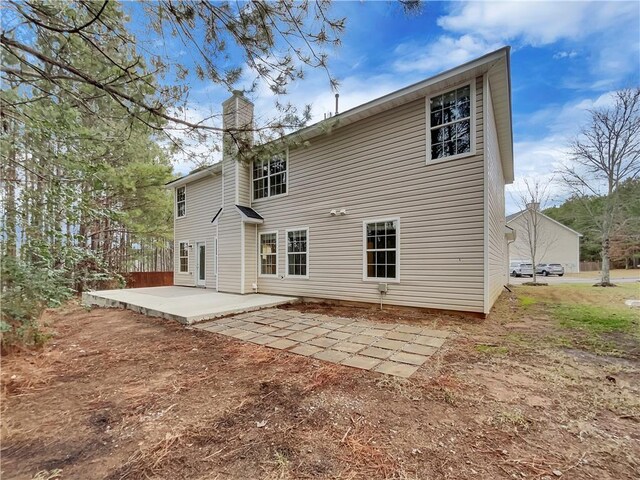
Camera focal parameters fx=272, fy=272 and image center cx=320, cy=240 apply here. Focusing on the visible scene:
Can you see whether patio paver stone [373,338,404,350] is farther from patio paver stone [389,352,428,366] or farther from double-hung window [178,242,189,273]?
double-hung window [178,242,189,273]

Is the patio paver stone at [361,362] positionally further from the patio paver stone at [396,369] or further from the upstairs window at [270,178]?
the upstairs window at [270,178]

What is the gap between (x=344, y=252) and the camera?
300 inches

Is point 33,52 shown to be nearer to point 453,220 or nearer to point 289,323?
point 289,323

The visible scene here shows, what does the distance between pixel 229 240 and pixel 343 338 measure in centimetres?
639

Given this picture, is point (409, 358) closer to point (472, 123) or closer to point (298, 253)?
point (472, 123)

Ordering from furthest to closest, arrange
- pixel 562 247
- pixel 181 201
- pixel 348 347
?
pixel 562 247 < pixel 181 201 < pixel 348 347

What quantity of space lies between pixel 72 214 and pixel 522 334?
7.29 metres

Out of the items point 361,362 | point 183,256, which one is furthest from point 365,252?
point 183,256

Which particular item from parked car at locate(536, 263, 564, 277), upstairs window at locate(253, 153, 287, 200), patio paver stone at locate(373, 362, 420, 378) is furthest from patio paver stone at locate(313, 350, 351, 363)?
parked car at locate(536, 263, 564, 277)

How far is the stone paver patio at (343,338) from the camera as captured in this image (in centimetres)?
359

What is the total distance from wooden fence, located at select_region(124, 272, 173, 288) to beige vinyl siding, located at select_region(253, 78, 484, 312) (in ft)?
30.4

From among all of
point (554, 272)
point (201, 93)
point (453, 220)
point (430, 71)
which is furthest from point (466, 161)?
point (554, 272)

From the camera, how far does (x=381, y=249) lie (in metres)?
7.04

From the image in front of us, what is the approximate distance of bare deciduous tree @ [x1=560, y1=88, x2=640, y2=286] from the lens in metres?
12.2
